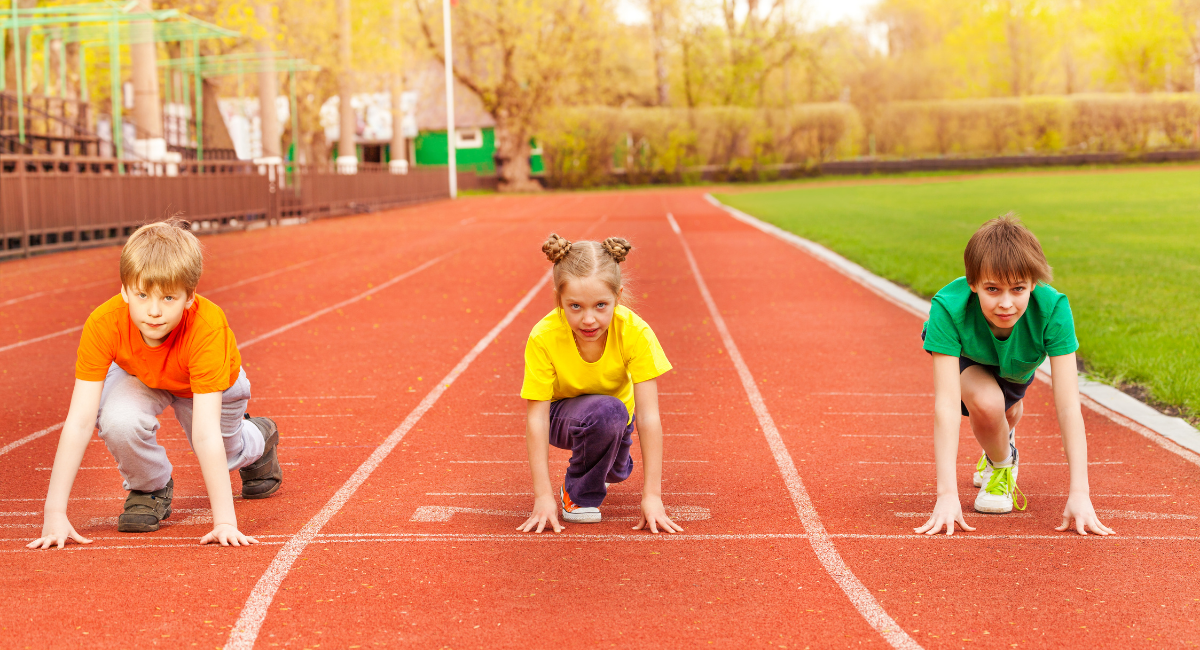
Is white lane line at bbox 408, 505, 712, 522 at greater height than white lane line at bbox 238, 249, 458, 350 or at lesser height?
lesser

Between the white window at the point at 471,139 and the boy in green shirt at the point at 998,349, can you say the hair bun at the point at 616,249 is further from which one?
the white window at the point at 471,139

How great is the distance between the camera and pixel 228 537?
4148mm

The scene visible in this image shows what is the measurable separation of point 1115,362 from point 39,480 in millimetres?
6594

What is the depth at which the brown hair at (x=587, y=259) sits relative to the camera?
4.04 m

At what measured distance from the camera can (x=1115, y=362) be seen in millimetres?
7625

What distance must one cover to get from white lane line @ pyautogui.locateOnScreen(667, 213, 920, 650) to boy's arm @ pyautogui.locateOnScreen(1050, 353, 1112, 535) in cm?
94

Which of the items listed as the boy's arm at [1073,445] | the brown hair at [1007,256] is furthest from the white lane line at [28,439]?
the boy's arm at [1073,445]

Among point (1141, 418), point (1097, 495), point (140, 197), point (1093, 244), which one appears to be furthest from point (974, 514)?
point (140, 197)

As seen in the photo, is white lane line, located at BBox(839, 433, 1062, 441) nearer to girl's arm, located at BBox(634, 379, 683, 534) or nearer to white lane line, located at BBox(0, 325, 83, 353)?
girl's arm, located at BBox(634, 379, 683, 534)

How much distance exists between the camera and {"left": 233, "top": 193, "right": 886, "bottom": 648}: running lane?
339cm

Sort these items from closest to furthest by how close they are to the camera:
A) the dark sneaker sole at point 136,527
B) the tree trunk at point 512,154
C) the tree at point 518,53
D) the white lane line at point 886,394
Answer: the dark sneaker sole at point 136,527 → the white lane line at point 886,394 → the tree at point 518,53 → the tree trunk at point 512,154

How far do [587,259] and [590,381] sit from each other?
60 centimetres

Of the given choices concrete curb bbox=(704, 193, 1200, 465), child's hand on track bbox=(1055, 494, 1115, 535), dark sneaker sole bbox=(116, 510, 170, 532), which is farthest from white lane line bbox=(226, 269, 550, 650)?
concrete curb bbox=(704, 193, 1200, 465)

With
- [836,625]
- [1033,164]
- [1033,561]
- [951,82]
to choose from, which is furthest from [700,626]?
[951,82]
